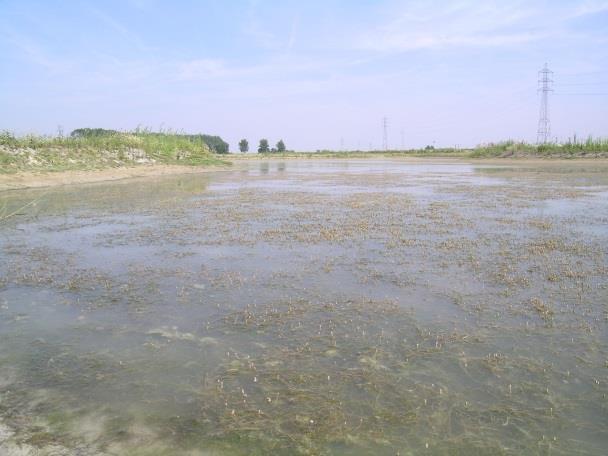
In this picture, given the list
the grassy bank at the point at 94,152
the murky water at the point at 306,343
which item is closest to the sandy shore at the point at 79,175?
the grassy bank at the point at 94,152

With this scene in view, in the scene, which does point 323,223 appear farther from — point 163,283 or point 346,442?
point 346,442

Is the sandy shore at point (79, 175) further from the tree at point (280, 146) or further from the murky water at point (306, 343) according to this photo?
the tree at point (280, 146)

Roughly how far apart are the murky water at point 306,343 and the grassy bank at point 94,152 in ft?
47.8

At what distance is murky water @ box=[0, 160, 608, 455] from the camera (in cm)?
316

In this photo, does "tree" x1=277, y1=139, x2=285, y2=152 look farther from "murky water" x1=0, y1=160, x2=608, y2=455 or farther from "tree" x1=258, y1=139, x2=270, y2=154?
"murky water" x1=0, y1=160, x2=608, y2=455

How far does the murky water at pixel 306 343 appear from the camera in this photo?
3162 mm

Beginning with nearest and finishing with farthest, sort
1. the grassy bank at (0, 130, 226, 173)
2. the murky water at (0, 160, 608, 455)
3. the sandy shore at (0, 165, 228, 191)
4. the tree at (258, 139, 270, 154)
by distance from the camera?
the murky water at (0, 160, 608, 455) < the sandy shore at (0, 165, 228, 191) < the grassy bank at (0, 130, 226, 173) < the tree at (258, 139, 270, 154)

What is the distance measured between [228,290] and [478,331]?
10.1 feet

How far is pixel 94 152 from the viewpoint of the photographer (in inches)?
1097

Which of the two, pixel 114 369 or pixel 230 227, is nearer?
pixel 114 369

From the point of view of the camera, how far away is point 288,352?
4.33 m

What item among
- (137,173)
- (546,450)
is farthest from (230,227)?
(137,173)

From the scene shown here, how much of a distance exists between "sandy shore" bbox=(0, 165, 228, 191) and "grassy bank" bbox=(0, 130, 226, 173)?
1.72 feet

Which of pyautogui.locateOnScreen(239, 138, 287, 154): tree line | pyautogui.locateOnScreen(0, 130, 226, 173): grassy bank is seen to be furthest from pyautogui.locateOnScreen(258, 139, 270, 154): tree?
pyautogui.locateOnScreen(0, 130, 226, 173): grassy bank
